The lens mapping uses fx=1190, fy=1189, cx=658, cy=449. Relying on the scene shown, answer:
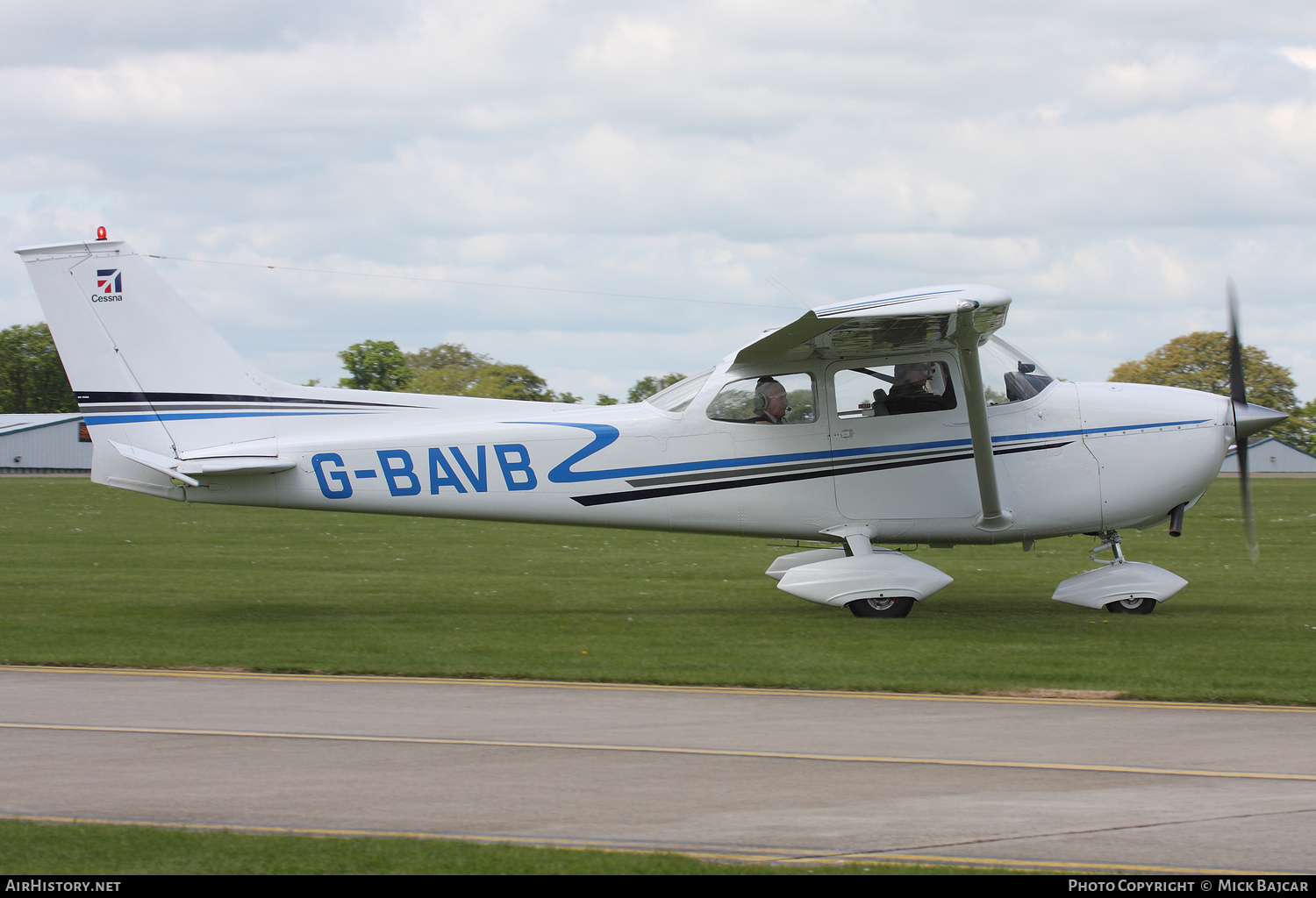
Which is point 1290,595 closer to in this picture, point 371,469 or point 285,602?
point 371,469

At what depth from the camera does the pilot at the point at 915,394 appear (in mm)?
12094

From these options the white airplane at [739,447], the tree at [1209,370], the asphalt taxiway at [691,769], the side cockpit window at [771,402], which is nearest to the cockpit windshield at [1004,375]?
the white airplane at [739,447]

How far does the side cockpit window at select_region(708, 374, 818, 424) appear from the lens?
40.1 feet

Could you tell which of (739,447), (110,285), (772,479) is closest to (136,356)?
(110,285)

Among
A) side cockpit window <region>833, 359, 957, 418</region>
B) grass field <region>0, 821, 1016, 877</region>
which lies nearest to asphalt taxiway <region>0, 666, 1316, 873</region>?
grass field <region>0, 821, 1016, 877</region>

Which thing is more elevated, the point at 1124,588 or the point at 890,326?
the point at 890,326

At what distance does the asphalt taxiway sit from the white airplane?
11.3ft

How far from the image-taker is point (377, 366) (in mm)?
90562

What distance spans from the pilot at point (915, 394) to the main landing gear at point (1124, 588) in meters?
2.25

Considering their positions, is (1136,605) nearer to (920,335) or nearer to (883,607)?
(883,607)

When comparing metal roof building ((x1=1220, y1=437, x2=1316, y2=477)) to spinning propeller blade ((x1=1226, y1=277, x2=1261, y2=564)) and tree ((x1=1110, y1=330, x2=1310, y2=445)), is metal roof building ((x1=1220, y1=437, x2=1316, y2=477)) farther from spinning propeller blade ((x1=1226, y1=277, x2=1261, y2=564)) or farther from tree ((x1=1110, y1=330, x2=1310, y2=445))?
spinning propeller blade ((x1=1226, y1=277, x2=1261, y2=564))

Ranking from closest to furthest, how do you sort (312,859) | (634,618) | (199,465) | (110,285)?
(312,859) → (199,465) → (110,285) → (634,618)

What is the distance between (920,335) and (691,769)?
19.9 feet
